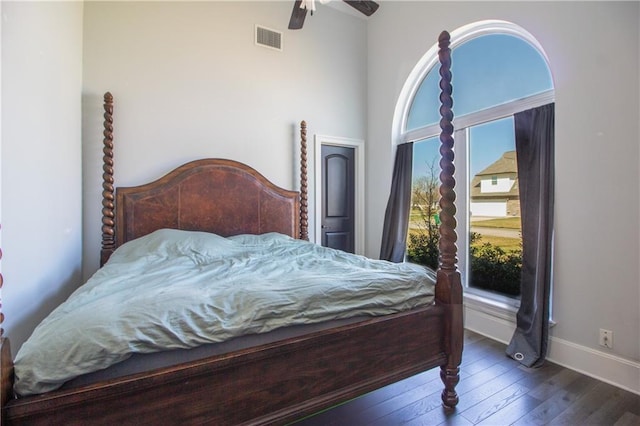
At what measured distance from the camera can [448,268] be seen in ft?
5.90

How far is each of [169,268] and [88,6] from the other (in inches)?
102

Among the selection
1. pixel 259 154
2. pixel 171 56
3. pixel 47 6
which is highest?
pixel 171 56

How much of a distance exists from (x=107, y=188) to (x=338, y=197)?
255 centimetres

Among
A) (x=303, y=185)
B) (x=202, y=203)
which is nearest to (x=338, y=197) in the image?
(x=303, y=185)

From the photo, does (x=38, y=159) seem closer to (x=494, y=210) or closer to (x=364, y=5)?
(x=364, y=5)

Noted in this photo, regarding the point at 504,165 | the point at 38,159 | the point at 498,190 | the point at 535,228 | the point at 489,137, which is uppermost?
the point at 489,137

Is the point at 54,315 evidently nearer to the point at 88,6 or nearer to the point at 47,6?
the point at 47,6

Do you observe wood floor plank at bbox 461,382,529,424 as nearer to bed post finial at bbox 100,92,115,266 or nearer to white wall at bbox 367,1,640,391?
white wall at bbox 367,1,640,391

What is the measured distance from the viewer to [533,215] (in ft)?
8.09

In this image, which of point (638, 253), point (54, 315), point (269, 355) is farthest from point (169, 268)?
point (638, 253)

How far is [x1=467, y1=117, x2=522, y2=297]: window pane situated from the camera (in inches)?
108

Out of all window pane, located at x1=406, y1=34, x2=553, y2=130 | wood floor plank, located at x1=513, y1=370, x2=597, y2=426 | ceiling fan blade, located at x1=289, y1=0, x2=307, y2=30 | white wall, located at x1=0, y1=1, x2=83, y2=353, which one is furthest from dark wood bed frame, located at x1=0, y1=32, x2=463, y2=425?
ceiling fan blade, located at x1=289, y1=0, x2=307, y2=30

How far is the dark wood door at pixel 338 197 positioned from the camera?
4.03 metres

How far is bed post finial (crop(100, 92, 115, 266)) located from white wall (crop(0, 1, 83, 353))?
19cm
